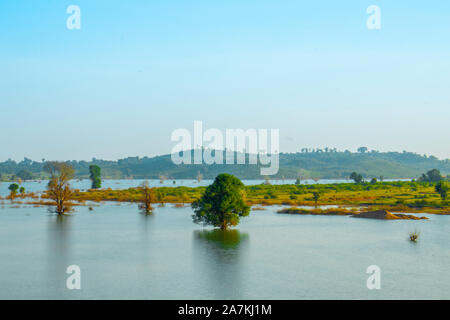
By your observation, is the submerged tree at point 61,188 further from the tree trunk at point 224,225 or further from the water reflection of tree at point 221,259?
the tree trunk at point 224,225

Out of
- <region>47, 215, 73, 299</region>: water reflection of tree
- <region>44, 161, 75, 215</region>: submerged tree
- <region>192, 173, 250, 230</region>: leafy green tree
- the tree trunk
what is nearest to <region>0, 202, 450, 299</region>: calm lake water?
<region>47, 215, 73, 299</region>: water reflection of tree

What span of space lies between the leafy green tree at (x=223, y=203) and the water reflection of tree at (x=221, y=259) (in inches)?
55.3

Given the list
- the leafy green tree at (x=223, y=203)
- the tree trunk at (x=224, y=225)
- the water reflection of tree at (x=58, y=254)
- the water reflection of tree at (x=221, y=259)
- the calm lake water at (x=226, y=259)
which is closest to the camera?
the calm lake water at (x=226, y=259)

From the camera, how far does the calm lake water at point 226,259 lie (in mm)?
30000

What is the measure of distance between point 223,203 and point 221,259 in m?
16.3

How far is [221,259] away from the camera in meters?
39.9

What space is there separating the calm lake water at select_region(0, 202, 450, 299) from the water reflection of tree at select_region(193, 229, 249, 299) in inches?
3.1

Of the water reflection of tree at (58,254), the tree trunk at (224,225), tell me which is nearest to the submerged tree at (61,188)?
the water reflection of tree at (58,254)

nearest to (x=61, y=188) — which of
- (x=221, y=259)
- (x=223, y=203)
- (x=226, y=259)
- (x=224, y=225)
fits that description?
(x=224, y=225)

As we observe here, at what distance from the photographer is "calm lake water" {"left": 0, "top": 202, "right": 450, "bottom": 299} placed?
98.4 ft

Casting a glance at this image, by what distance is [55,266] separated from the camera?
37.8 m
